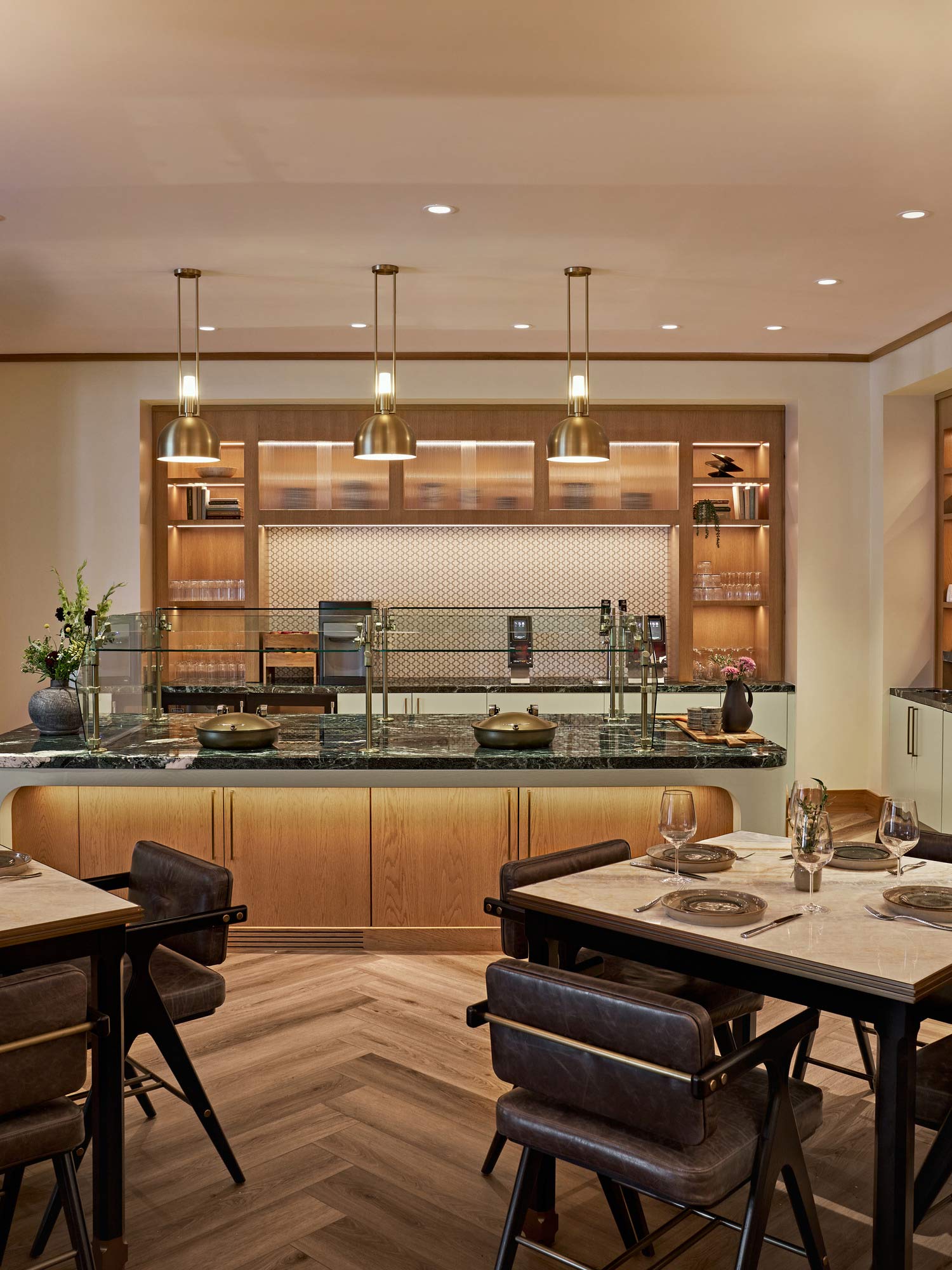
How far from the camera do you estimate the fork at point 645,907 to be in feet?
8.29

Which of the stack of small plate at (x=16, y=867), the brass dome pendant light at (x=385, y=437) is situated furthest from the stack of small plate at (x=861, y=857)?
the brass dome pendant light at (x=385, y=437)

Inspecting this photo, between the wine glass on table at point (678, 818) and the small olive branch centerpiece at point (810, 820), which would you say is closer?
the small olive branch centerpiece at point (810, 820)

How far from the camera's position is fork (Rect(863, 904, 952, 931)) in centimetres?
240

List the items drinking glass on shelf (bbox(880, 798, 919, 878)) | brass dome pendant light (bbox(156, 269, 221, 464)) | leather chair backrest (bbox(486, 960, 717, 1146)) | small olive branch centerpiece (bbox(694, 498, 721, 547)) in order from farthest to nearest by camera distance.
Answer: small olive branch centerpiece (bbox(694, 498, 721, 547)) → brass dome pendant light (bbox(156, 269, 221, 464)) → drinking glass on shelf (bbox(880, 798, 919, 878)) → leather chair backrest (bbox(486, 960, 717, 1146))

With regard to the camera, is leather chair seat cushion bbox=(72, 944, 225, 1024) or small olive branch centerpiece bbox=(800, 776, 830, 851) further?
leather chair seat cushion bbox=(72, 944, 225, 1024)

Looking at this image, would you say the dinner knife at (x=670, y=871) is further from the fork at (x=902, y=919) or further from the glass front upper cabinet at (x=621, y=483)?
the glass front upper cabinet at (x=621, y=483)

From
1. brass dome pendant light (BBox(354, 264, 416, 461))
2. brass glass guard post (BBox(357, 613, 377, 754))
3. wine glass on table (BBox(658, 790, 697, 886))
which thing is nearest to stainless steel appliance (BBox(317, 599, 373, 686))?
brass glass guard post (BBox(357, 613, 377, 754))

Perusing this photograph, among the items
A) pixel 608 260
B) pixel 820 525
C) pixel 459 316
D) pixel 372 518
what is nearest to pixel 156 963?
pixel 608 260

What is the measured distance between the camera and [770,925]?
2393 millimetres

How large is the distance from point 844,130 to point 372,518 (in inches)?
188

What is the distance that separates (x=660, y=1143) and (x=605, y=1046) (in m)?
0.22

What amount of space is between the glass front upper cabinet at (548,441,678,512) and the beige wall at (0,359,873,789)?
527 millimetres

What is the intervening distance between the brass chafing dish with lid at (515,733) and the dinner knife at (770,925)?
7.28 feet

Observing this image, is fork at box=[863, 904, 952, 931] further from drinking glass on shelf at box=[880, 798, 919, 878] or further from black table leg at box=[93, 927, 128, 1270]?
black table leg at box=[93, 927, 128, 1270]
